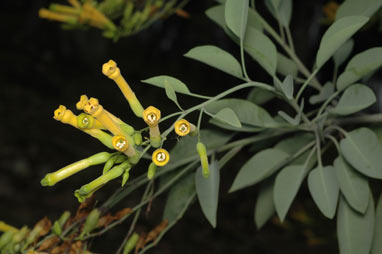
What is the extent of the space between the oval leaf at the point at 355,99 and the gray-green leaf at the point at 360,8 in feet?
0.44

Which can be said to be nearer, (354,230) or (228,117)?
(228,117)

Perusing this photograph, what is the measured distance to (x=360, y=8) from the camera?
0.79 m

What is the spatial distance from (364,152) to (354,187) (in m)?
0.06

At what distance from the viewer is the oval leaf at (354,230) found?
76 centimetres

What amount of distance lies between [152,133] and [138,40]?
4.66 m

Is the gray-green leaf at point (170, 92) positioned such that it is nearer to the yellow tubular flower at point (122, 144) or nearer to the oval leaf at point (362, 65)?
the yellow tubular flower at point (122, 144)

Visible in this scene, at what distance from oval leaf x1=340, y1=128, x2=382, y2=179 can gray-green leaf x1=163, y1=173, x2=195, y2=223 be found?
0.31 m

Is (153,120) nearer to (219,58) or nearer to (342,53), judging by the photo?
(219,58)

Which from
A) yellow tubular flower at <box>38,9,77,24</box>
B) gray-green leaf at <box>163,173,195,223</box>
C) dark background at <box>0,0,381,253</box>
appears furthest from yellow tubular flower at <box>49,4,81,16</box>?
dark background at <box>0,0,381,253</box>

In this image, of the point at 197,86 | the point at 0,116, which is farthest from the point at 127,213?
the point at 197,86

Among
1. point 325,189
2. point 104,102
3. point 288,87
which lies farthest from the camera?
point 104,102

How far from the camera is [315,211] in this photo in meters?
2.97

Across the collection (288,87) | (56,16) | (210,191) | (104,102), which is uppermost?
(56,16)

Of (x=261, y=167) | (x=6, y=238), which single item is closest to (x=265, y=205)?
(x=261, y=167)
